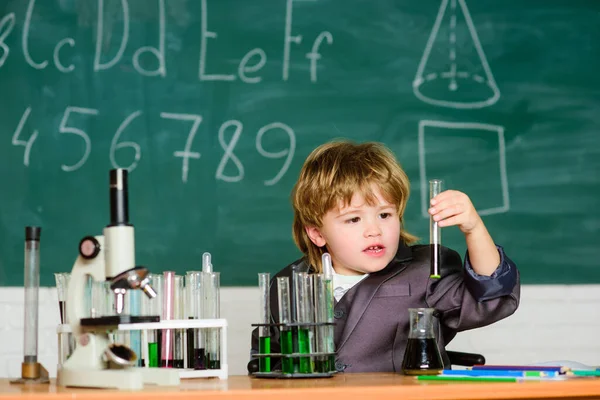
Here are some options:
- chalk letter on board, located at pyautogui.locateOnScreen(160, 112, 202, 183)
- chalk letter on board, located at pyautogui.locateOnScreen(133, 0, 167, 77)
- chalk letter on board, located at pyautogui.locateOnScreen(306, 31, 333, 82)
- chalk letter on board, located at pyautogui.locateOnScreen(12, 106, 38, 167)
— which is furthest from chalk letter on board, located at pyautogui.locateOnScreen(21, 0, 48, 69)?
chalk letter on board, located at pyautogui.locateOnScreen(306, 31, 333, 82)

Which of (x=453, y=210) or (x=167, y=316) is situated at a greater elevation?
(x=453, y=210)

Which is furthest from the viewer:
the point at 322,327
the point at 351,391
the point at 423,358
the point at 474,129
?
the point at 474,129

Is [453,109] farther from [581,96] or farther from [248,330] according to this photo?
[248,330]

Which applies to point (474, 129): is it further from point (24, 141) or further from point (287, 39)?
point (24, 141)

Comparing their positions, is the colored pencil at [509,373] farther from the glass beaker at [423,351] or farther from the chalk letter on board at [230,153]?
the chalk letter on board at [230,153]

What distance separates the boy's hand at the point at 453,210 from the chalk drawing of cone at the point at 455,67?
4.74 feet

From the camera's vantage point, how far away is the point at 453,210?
171 cm

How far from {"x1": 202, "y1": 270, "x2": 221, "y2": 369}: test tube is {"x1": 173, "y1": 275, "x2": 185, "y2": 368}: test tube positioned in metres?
0.04

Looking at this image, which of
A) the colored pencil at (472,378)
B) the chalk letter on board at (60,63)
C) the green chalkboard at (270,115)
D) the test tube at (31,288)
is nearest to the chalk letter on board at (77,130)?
the green chalkboard at (270,115)

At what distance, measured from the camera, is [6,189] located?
2.91 meters

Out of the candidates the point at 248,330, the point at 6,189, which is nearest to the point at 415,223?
the point at 248,330

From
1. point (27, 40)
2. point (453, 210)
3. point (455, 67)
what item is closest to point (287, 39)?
point (455, 67)

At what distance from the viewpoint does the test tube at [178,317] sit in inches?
62.8

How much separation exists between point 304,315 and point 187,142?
157 cm
